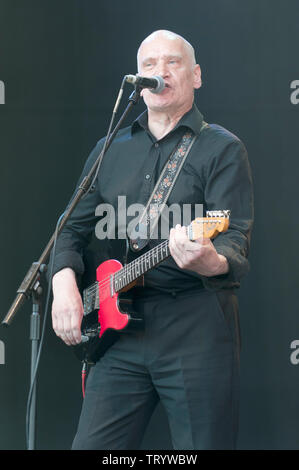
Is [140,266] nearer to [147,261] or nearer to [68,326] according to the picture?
[147,261]

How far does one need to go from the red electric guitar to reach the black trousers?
48mm

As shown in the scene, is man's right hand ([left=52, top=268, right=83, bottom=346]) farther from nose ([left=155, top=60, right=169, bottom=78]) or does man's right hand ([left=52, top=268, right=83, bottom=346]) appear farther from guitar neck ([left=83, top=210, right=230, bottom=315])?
nose ([left=155, top=60, right=169, bottom=78])

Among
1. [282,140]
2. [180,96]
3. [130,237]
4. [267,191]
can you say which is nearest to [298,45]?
[282,140]

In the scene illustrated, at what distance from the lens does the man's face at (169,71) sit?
2283 millimetres

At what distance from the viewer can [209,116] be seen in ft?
10.3

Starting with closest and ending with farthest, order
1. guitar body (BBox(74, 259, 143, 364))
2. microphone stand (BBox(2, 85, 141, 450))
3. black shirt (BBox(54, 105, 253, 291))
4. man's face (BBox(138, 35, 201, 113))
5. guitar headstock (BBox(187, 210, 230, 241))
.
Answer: guitar headstock (BBox(187, 210, 230, 241))
microphone stand (BBox(2, 85, 141, 450))
black shirt (BBox(54, 105, 253, 291))
guitar body (BBox(74, 259, 143, 364))
man's face (BBox(138, 35, 201, 113))

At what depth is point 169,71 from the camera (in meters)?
2.31

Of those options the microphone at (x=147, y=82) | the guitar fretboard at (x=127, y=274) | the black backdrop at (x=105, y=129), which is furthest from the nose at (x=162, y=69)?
the black backdrop at (x=105, y=129)

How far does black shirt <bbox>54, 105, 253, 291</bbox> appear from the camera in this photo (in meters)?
1.98

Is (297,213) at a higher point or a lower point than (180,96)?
lower

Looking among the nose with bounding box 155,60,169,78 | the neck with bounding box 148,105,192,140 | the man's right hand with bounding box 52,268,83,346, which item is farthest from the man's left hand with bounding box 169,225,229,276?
the nose with bounding box 155,60,169,78

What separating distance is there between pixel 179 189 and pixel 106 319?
1.79 feet
